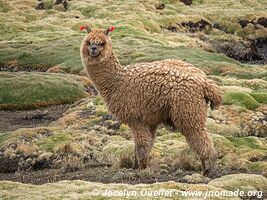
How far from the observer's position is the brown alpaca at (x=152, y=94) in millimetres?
16375

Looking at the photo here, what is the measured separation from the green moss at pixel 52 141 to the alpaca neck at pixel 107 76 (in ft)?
24.5

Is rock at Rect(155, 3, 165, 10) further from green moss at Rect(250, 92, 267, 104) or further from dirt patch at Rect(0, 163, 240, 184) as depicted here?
dirt patch at Rect(0, 163, 240, 184)

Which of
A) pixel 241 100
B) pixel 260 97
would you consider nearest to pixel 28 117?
pixel 241 100

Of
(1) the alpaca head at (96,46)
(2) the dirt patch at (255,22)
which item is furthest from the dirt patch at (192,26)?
(1) the alpaca head at (96,46)

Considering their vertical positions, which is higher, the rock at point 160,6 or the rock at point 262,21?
the rock at point 160,6

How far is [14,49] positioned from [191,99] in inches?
2332

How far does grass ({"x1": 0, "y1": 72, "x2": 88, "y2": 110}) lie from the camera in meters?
44.3

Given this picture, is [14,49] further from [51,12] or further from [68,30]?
A: [51,12]

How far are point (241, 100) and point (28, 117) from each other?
1795cm

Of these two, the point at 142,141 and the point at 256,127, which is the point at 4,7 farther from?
the point at 142,141

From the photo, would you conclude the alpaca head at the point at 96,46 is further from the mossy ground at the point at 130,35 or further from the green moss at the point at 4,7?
the green moss at the point at 4,7

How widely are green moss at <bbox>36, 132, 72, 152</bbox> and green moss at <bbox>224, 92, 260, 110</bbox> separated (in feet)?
42.6

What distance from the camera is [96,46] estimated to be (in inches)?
655

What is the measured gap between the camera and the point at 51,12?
113062 mm
